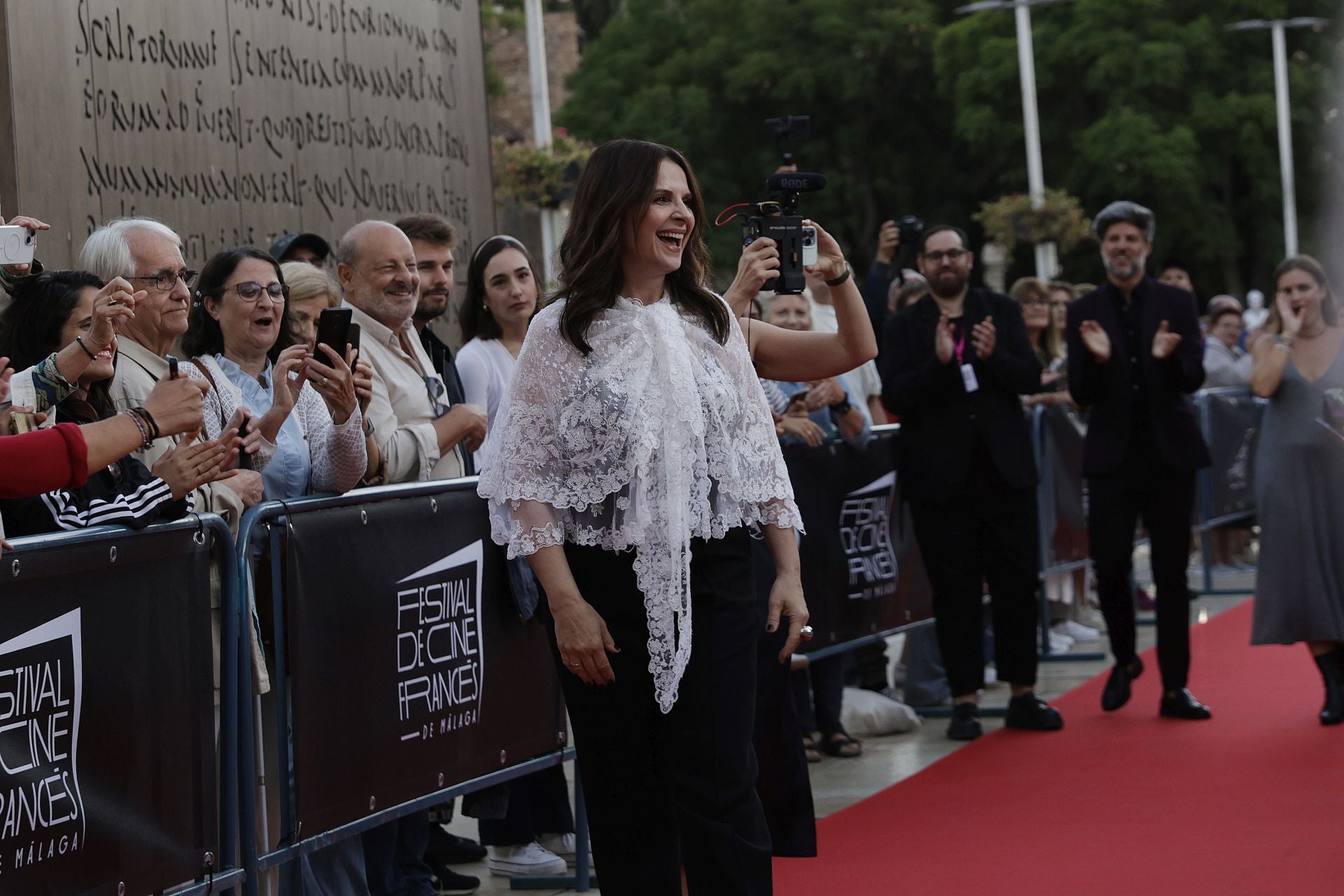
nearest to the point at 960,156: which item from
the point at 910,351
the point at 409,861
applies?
the point at 910,351

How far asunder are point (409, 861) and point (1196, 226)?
36666 mm

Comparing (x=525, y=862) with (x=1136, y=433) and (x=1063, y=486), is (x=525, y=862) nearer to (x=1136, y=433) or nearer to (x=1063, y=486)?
(x=1136, y=433)

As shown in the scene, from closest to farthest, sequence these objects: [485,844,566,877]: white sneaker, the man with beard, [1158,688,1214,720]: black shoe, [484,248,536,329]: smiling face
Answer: [485,844,566,877]: white sneaker < the man with beard < [484,248,536,329]: smiling face < [1158,688,1214,720]: black shoe

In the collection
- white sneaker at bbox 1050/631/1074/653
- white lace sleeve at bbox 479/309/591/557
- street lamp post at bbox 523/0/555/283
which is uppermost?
street lamp post at bbox 523/0/555/283

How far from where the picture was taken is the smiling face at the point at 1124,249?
335 inches

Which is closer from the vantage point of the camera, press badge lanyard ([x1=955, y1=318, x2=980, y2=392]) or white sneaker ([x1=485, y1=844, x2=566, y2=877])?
white sneaker ([x1=485, y1=844, x2=566, y2=877])

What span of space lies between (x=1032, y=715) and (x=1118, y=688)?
55 cm

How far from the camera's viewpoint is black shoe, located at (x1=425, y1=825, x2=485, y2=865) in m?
6.50

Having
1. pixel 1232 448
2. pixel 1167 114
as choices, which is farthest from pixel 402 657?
pixel 1167 114

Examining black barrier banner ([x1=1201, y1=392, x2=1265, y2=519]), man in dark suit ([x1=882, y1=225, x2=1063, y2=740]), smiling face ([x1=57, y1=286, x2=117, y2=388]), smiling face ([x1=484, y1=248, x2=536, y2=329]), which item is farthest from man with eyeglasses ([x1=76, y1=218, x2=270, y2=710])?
black barrier banner ([x1=1201, y1=392, x2=1265, y2=519])

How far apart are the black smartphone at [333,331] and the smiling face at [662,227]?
3.60 ft

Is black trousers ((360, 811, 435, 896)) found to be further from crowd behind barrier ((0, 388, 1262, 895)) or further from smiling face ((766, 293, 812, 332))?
smiling face ((766, 293, 812, 332))

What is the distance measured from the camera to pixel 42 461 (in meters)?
3.52

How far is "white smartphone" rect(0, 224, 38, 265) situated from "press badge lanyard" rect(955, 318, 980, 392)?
193 inches
